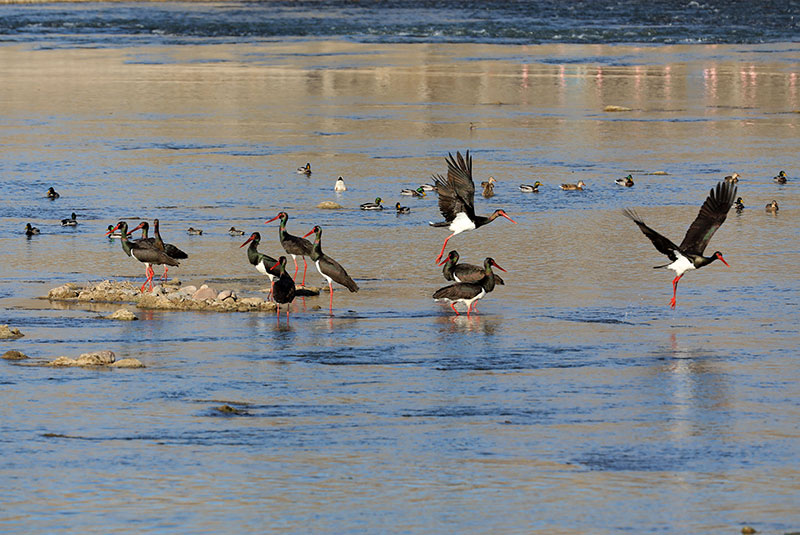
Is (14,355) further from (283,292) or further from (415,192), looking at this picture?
(415,192)

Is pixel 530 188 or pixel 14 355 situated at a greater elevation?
pixel 530 188

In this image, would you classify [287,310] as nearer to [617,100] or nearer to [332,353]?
[332,353]

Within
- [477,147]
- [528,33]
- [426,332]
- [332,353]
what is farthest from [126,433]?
[528,33]

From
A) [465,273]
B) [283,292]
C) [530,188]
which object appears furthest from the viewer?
[530,188]

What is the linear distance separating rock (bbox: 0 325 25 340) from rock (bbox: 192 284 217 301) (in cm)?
247

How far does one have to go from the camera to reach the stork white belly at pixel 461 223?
21.5 meters

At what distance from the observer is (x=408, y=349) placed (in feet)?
51.9

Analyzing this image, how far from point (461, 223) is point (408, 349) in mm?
6025

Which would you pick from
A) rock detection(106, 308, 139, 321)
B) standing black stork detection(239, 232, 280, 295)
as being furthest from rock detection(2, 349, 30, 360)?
standing black stork detection(239, 232, 280, 295)

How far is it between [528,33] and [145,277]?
56.0 metres

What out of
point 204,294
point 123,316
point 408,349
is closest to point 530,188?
point 204,294

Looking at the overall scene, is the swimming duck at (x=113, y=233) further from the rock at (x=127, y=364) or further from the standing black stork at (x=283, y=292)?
the rock at (x=127, y=364)

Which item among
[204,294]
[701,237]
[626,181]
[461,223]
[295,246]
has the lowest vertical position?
[204,294]

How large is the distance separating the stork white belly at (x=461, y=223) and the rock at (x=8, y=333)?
292 inches
